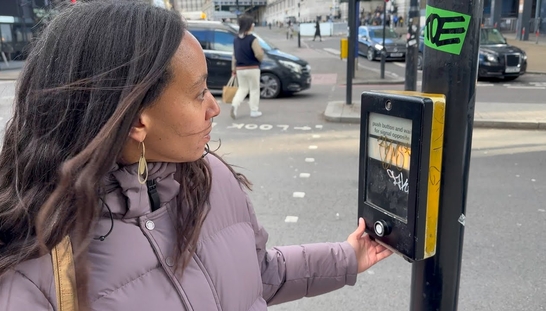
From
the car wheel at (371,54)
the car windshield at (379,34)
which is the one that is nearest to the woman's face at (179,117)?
the car wheel at (371,54)

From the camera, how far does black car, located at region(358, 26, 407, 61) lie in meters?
18.9

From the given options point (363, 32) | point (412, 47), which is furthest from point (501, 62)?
point (363, 32)

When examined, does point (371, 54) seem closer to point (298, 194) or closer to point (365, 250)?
point (298, 194)

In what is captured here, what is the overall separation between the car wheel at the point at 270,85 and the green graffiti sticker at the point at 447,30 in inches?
391

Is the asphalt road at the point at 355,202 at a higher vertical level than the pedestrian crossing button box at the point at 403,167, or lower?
lower

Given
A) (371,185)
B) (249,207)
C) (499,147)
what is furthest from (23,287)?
(499,147)

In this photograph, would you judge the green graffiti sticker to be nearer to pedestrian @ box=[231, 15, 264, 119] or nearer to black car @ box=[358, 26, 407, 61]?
pedestrian @ box=[231, 15, 264, 119]

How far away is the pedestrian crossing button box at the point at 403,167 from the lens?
1.27 metres

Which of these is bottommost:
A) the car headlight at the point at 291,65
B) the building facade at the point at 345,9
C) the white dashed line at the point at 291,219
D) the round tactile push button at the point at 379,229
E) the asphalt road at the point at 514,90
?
the white dashed line at the point at 291,219

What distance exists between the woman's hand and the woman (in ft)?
1.65

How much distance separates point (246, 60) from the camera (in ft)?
28.8

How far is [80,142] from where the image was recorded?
1.06 m

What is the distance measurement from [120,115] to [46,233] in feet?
0.90

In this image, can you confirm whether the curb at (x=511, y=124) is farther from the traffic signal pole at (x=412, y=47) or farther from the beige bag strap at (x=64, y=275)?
the beige bag strap at (x=64, y=275)
